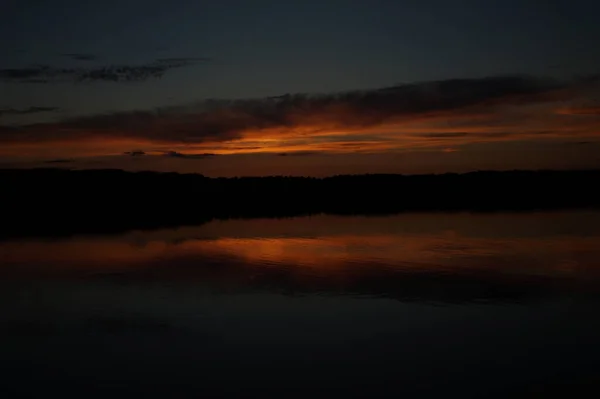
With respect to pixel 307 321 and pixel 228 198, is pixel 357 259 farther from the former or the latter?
pixel 228 198

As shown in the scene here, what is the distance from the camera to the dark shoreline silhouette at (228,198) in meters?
34.3

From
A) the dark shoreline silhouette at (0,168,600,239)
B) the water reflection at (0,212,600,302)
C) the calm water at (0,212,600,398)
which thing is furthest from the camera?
the dark shoreline silhouette at (0,168,600,239)

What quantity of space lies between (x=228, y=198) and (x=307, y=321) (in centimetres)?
4780

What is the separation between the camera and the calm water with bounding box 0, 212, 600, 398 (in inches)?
306

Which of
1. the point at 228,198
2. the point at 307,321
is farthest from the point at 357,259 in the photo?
the point at 228,198

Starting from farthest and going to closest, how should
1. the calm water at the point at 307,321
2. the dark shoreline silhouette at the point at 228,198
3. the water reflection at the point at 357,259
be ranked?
the dark shoreline silhouette at the point at 228,198, the water reflection at the point at 357,259, the calm water at the point at 307,321

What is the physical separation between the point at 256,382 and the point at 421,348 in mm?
2223

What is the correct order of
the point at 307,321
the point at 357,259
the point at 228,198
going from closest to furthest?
the point at 307,321, the point at 357,259, the point at 228,198

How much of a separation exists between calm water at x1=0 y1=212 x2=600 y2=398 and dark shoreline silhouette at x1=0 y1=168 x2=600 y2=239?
11.4 m

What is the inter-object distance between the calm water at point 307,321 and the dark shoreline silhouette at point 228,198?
37.5 feet

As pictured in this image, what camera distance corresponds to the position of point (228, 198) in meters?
57.7

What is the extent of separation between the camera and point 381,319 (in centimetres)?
1029

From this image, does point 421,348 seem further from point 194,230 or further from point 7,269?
point 194,230

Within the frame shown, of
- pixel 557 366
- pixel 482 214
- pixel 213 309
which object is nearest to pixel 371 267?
pixel 213 309
